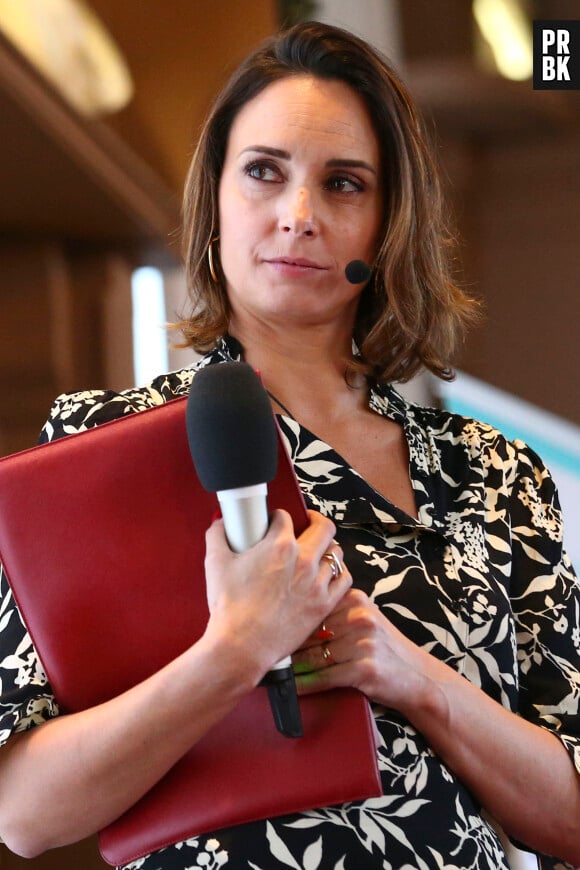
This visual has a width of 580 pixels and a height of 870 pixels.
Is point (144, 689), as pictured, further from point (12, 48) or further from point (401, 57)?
point (401, 57)

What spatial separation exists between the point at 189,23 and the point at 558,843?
5.72 ft

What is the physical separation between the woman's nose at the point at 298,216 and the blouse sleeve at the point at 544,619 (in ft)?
1.31

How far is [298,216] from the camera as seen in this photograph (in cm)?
132

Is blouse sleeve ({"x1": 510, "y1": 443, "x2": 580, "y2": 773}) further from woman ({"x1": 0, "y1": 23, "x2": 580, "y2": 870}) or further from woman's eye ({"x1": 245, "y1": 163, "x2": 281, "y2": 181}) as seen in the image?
woman's eye ({"x1": 245, "y1": 163, "x2": 281, "y2": 181})

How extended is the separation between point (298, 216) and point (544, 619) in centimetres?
52

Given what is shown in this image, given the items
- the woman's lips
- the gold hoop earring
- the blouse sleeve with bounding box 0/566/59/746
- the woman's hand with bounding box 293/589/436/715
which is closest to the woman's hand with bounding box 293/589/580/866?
the woman's hand with bounding box 293/589/436/715

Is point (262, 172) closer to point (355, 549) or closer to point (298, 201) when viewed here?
point (298, 201)

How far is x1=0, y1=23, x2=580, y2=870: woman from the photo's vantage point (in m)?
1.04

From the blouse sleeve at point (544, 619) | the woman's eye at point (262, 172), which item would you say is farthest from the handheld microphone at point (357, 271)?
the blouse sleeve at point (544, 619)

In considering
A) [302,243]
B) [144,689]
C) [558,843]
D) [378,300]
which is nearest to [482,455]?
[378,300]

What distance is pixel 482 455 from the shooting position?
1471 mm

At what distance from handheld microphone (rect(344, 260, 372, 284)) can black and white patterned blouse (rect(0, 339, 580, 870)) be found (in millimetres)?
160

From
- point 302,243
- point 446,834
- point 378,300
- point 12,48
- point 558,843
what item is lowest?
point 558,843

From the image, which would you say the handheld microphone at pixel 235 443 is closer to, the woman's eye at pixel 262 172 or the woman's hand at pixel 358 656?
the woman's hand at pixel 358 656
